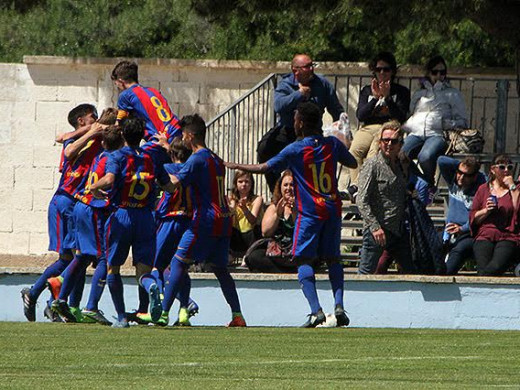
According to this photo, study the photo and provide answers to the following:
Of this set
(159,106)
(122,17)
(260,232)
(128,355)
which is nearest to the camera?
(128,355)

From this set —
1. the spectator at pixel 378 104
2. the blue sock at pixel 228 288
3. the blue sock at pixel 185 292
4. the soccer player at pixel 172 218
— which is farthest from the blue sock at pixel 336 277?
the spectator at pixel 378 104

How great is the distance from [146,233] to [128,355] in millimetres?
2955

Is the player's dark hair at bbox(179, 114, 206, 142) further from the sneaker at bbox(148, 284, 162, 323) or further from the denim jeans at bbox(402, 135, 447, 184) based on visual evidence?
the denim jeans at bbox(402, 135, 447, 184)

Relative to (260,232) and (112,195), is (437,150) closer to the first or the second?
(260,232)

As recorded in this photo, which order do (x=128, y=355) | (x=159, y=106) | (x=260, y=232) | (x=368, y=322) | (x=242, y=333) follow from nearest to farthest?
1. (x=128, y=355)
2. (x=242, y=333)
3. (x=159, y=106)
4. (x=368, y=322)
5. (x=260, y=232)

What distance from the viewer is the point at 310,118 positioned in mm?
13141

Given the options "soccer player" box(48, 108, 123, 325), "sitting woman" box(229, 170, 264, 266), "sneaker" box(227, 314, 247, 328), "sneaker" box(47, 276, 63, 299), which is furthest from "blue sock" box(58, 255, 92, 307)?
"sitting woman" box(229, 170, 264, 266)

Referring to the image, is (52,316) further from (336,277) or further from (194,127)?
(336,277)

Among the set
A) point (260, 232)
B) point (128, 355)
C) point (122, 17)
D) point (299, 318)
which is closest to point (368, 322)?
point (299, 318)

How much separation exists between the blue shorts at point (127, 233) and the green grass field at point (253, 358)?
2.23 feet

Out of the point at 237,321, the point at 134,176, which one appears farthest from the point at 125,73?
the point at 237,321

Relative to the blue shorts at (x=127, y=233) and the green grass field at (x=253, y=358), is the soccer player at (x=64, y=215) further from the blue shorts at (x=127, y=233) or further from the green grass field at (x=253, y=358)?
the green grass field at (x=253, y=358)

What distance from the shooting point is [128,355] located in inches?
393

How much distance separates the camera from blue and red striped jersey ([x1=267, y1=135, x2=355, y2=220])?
13.0 metres
